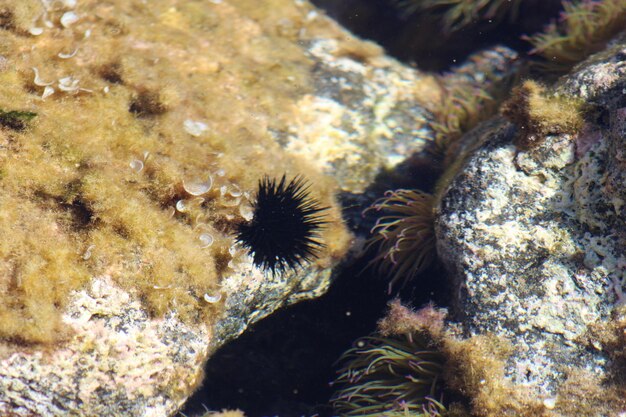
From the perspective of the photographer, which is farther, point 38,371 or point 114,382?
point 114,382

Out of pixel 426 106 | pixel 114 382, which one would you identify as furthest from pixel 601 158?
pixel 114 382

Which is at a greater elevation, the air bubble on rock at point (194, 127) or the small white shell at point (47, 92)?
the small white shell at point (47, 92)

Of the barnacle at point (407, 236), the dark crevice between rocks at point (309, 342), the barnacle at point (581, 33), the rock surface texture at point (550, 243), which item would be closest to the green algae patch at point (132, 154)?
the barnacle at point (407, 236)

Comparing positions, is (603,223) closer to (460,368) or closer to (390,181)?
(460,368)

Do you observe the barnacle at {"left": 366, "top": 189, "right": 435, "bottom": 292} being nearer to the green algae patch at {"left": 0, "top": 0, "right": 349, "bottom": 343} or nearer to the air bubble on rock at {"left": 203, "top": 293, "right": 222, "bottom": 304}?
the green algae patch at {"left": 0, "top": 0, "right": 349, "bottom": 343}

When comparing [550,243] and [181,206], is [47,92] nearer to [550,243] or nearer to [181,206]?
[181,206]

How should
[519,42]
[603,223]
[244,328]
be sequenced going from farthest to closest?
[519,42] → [244,328] → [603,223]

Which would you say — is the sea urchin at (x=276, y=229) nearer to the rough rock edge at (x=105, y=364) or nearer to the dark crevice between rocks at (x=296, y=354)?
the rough rock edge at (x=105, y=364)

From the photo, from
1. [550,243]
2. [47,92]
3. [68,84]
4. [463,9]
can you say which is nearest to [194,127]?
[68,84]

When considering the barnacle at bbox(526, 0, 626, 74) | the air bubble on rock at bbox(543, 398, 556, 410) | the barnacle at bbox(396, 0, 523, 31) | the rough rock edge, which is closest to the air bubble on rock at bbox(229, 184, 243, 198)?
the rough rock edge
